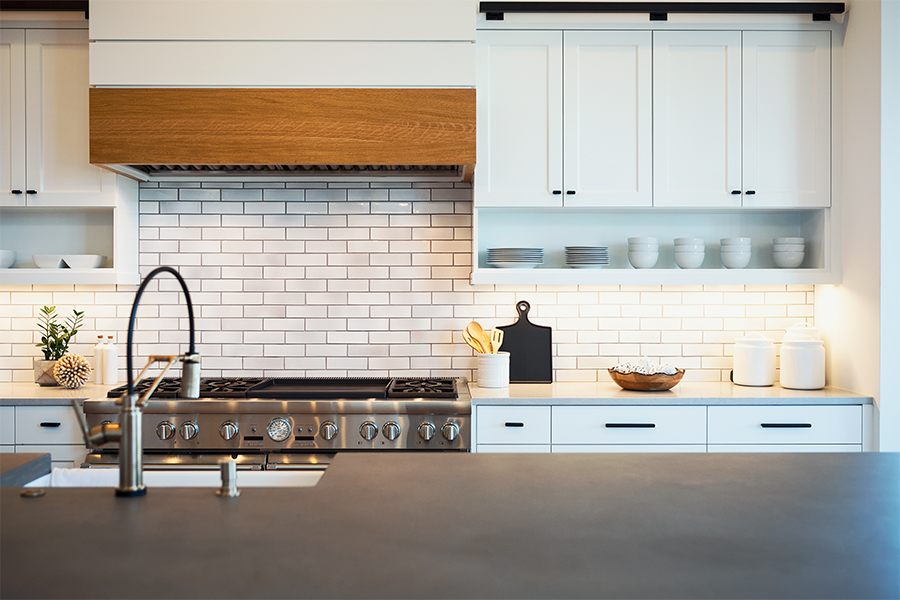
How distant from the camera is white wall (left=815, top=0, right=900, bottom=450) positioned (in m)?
3.06

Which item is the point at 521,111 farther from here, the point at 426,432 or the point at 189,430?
the point at 189,430

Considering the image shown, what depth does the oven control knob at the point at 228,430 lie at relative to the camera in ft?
9.97

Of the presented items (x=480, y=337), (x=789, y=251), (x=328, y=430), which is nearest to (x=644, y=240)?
(x=789, y=251)

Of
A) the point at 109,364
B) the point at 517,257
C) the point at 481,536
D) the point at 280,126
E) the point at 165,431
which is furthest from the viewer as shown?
the point at 109,364

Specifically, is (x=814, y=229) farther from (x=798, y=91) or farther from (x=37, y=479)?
(x=37, y=479)

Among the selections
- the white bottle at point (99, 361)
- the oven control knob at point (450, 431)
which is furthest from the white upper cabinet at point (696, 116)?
the white bottle at point (99, 361)

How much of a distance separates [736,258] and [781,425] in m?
0.88

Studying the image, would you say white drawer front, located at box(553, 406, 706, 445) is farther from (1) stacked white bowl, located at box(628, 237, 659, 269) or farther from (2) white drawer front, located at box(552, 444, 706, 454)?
(1) stacked white bowl, located at box(628, 237, 659, 269)

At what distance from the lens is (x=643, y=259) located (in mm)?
3455

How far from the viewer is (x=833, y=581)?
40.1 inches

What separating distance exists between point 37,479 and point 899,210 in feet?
11.4

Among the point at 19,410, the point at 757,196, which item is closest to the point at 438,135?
the point at 757,196

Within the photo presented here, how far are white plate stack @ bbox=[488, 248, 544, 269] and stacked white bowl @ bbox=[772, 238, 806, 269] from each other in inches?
49.2

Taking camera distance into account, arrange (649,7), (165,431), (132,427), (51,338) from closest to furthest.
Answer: (132,427) → (165,431) → (649,7) → (51,338)
